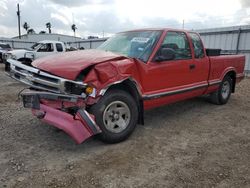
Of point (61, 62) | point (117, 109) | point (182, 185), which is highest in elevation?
point (61, 62)

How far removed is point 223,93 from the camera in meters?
6.91

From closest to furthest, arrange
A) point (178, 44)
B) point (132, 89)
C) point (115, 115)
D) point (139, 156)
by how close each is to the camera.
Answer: point (139, 156)
point (115, 115)
point (132, 89)
point (178, 44)

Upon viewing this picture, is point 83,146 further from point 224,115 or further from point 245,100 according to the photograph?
point 245,100

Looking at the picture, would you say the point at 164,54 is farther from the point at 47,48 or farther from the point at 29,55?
the point at 47,48

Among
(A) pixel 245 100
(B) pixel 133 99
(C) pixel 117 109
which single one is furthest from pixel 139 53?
(A) pixel 245 100

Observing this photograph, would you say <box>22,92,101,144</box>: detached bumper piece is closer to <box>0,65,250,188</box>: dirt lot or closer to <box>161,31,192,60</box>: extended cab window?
<box>0,65,250,188</box>: dirt lot

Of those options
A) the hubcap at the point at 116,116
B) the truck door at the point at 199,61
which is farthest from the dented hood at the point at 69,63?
the truck door at the point at 199,61

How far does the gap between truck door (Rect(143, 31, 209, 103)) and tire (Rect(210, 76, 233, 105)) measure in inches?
37.0

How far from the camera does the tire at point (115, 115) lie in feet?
12.5

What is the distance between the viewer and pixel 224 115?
233 inches

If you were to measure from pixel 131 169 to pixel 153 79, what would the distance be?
180 centimetres

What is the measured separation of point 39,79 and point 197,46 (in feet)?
12.0

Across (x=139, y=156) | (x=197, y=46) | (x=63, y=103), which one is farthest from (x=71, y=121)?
(x=197, y=46)

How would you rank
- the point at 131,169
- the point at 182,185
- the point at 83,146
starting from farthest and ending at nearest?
the point at 83,146 < the point at 131,169 < the point at 182,185
